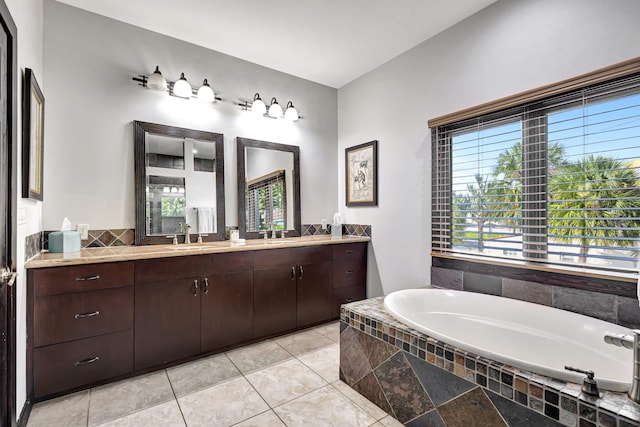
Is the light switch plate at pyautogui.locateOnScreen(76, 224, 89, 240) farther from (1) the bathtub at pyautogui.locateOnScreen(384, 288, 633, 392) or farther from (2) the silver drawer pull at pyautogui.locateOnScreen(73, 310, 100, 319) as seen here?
(1) the bathtub at pyautogui.locateOnScreen(384, 288, 633, 392)

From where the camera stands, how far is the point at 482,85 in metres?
2.42

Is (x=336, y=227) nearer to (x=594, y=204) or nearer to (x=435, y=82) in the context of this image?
(x=435, y=82)

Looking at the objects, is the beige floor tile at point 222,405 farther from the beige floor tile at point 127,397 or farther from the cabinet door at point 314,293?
the cabinet door at point 314,293

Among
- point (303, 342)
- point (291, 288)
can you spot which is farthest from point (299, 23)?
point (303, 342)

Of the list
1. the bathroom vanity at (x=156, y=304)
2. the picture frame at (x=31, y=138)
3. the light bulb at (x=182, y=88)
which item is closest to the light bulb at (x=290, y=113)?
the light bulb at (x=182, y=88)

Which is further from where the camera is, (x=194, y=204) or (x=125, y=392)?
(x=194, y=204)

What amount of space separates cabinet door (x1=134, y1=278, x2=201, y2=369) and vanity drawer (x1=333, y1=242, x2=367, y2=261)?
56.3 inches

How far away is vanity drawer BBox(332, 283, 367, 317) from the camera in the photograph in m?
3.26

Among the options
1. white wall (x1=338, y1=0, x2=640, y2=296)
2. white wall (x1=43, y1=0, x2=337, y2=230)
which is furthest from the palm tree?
white wall (x1=43, y1=0, x2=337, y2=230)

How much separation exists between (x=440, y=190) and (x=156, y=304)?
8.21 ft

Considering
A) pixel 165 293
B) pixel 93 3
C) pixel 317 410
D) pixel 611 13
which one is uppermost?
pixel 93 3

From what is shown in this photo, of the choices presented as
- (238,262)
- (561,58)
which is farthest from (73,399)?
(561,58)

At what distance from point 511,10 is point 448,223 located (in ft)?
5.49

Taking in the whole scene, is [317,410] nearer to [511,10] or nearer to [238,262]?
[238,262]
